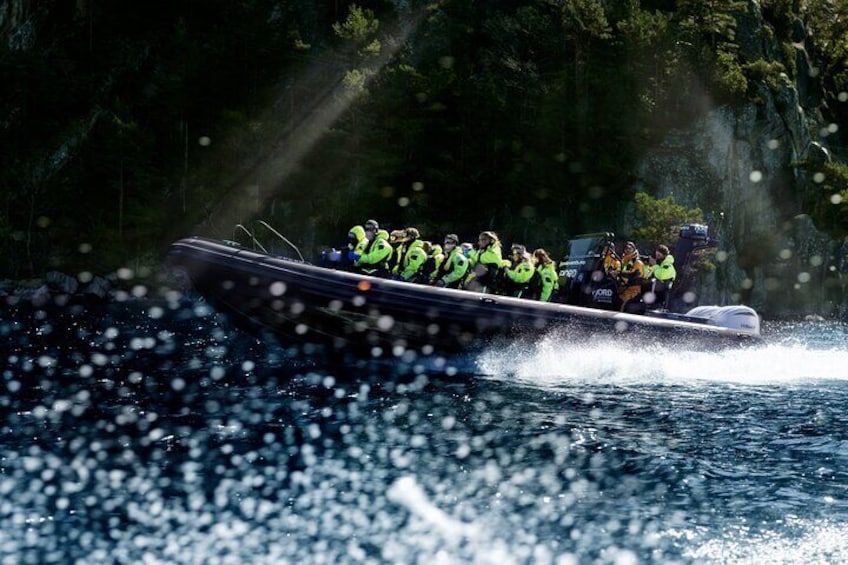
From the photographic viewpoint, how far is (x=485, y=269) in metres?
13.5

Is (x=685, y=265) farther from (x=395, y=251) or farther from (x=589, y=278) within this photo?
(x=395, y=251)

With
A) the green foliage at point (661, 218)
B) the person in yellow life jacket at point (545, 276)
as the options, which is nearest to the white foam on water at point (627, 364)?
the person in yellow life jacket at point (545, 276)

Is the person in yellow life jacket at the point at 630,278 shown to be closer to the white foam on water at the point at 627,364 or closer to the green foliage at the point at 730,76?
the white foam on water at the point at 627,364

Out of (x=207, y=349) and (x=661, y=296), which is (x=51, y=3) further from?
(x=661, y=296)

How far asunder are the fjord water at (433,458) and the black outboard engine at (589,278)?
55.3 inches

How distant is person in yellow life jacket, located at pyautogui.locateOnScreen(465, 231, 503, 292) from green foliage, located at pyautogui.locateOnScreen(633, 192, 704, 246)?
25.1 meters

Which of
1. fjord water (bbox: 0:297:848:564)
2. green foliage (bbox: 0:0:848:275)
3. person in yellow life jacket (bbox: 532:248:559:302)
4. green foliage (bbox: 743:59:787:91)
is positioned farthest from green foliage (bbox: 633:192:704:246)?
person in yellow life jacket (bbox: 532:248:559:302)

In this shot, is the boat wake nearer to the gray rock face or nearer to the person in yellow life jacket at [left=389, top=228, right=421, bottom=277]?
the person in yellow life jacket at [left=389, top=228, right=421, bottom=277]

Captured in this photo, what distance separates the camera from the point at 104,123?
4188 centimetres

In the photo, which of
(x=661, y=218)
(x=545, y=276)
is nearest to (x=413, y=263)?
(x=545, y=276)

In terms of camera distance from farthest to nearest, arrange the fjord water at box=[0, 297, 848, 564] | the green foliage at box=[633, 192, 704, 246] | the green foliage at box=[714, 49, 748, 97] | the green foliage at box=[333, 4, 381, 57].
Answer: the green foliage at box=[333, 4, 381, 57]
the green foliage at box=[714, 49, 748, 97]
the green foliage at box=[633, 192, 704, 246]
the fjord water at box=[0, 297, 848, 564]

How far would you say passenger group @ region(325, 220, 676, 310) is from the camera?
13422mm

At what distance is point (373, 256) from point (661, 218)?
2748 centimetres

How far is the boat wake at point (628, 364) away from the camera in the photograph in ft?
39.9
